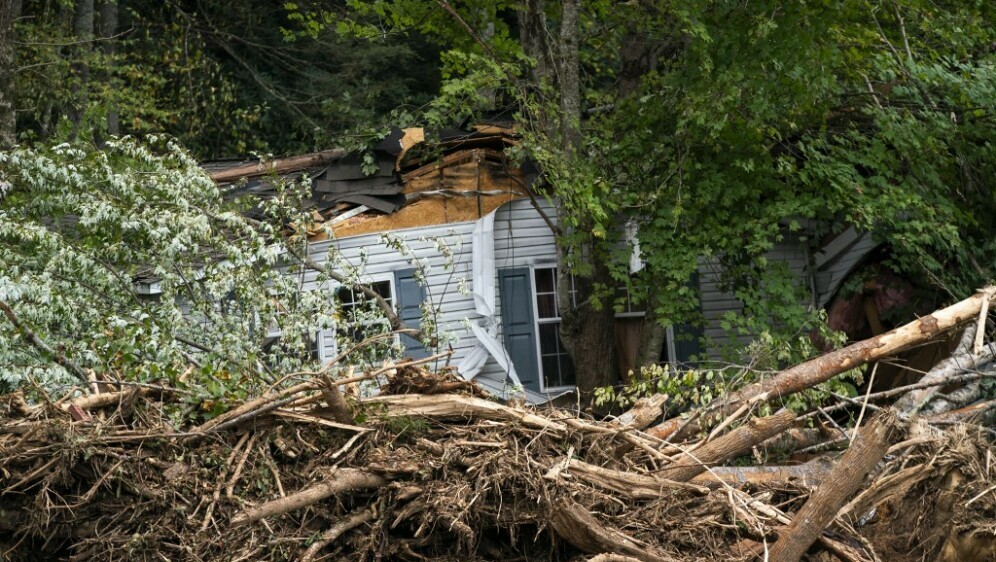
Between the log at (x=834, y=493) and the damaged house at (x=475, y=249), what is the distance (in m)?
7.30

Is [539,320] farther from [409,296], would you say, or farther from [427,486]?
[427,486]

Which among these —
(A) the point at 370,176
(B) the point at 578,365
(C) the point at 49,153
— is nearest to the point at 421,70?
(A) the point at 370,176

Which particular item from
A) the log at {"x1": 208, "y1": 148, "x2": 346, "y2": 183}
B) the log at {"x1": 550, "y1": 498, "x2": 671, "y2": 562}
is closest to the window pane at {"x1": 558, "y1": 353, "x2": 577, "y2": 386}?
the log at {"x1": 208, "y1": 148, "x2": 346, "y2": 183}

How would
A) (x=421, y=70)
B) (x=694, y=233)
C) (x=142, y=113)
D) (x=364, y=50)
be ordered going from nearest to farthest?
(x=694, y=233)
(x=142, y=113)
(x=364, y=50)
(x=421, y=70)

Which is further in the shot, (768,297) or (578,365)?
(578,365)

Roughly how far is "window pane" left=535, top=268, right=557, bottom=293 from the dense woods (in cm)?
59

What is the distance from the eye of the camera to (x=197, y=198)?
9320 millimetres

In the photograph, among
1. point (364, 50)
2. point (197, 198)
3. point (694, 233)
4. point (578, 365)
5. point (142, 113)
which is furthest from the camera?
A: point (364, 50)

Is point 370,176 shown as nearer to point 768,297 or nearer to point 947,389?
point 768,297

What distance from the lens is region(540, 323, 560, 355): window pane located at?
45.5 ft

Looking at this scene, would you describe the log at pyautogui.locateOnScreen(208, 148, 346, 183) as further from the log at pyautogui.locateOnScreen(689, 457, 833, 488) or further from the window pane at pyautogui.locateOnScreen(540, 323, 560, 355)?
the log at pyautogui.locateOnScreen(689, 457, 833, 488)

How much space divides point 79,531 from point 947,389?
687cm

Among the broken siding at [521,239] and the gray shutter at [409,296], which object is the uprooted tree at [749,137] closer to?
the broken siding at [521,239]

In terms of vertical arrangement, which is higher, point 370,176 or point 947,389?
point 370,176
